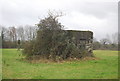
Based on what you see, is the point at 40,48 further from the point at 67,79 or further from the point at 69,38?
the point at 67,79

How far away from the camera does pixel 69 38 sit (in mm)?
16062

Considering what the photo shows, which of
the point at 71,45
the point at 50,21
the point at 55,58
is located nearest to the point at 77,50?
the point at 71,45

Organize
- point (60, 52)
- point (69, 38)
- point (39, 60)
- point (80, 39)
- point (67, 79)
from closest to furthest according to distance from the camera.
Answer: point (67, 79)
point (39, 60)
point (60, 52)
point (69, 38)
point (80, 39)

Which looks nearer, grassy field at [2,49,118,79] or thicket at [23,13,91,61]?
grassy field at [2,49,118,79]

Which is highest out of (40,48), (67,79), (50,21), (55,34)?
(50,21)

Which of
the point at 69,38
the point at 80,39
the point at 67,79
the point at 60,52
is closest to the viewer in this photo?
the point at 67,79

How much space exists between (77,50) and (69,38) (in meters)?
1.58

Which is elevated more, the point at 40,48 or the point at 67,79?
the point at 40,48

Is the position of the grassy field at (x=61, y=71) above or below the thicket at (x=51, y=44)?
below

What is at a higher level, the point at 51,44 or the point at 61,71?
the point at 51,44

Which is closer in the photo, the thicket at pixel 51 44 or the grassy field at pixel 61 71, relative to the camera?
the grassy field at pixel 61 71

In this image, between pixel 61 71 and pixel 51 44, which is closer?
pixel 61 71

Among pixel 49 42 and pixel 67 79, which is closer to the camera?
pixel 67 79

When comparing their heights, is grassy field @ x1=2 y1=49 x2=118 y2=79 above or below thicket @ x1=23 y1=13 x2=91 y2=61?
below
